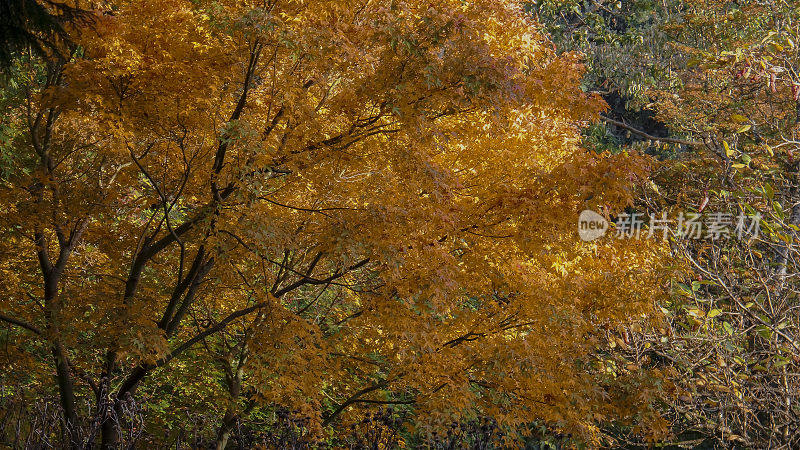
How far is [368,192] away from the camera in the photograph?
253 inches

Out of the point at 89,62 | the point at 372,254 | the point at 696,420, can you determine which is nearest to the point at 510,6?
the point at 372,254

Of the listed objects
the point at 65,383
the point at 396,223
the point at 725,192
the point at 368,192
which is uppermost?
the point at 65,383

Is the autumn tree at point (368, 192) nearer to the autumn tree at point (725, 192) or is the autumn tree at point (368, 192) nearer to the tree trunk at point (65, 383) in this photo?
the tree trunk at point (65, 383)

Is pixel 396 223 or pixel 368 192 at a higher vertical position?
pixel 368 192

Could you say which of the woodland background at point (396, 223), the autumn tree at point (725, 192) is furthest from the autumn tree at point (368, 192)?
the autumn tree at point (725, 192)

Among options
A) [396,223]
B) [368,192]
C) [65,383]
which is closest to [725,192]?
[396,223]

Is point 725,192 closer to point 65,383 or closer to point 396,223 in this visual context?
point 396,223

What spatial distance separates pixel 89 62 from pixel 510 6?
12.0ft

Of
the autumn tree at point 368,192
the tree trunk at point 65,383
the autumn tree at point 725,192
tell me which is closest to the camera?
the autumn tree at point 368,192

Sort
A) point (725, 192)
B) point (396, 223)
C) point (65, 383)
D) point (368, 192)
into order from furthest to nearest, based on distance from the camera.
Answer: point (65, 383) → point (368, 192) → point (396, 223) → point (725, 192)

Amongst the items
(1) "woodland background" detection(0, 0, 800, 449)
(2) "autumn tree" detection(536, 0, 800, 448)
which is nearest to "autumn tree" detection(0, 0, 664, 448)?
(1) "woodland background" detection(0, 0, 800, 449)

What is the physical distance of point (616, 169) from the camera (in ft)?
16.9

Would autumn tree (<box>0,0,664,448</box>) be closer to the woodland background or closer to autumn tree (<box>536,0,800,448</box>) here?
the woodland background

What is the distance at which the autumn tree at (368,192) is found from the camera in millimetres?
5195
